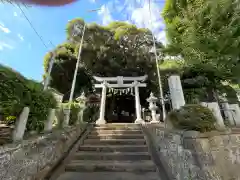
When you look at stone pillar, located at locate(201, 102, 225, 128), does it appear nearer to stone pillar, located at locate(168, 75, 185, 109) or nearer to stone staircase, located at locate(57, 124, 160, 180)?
stone pillar, located at locate(168, 75, 185, 109)

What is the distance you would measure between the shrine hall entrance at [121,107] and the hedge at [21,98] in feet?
32.4

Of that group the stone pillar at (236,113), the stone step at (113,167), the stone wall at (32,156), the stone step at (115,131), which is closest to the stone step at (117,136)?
the stone step at (115,131)

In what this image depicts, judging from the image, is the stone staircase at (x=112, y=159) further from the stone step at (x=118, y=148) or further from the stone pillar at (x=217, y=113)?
the stone pillar at (x=217, y=113)

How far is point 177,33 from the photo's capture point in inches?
170

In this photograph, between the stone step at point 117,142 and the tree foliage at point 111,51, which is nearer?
the stone step at point 117,142

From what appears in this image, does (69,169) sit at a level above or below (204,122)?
below

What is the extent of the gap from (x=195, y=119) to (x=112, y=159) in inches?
86.5

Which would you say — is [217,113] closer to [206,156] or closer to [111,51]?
[206,156]

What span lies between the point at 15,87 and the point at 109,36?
10816 mm

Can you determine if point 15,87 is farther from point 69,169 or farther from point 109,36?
point 109,36

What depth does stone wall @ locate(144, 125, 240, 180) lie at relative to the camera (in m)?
1.88

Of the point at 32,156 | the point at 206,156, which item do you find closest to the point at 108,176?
the point at 32,156

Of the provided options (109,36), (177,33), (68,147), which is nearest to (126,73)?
(109,36)

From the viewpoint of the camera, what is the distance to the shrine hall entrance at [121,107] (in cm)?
1302
